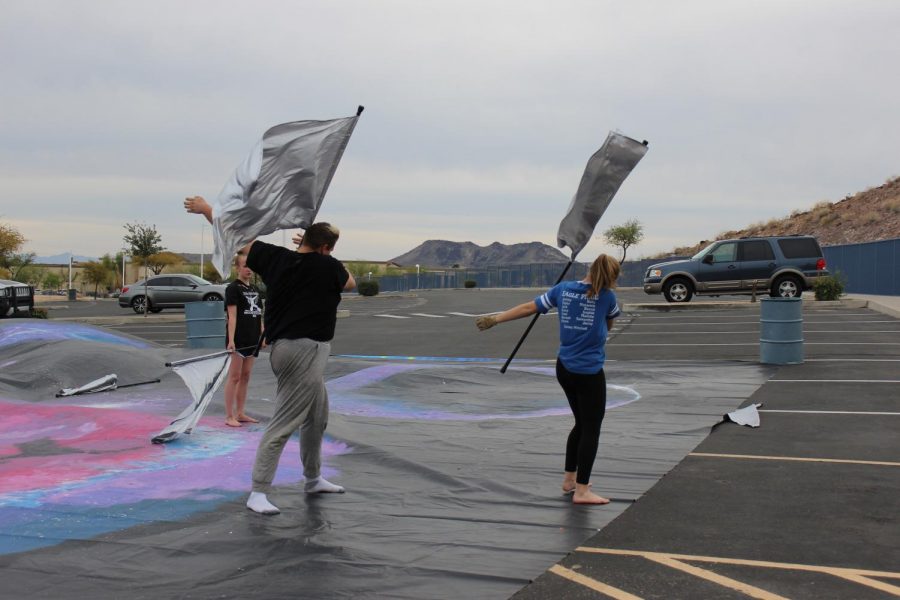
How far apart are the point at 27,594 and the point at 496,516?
2.61 m

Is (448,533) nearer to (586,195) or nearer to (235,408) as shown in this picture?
(586,195)

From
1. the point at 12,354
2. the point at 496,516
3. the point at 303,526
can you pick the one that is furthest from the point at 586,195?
the point at 12,354

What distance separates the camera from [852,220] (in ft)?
176

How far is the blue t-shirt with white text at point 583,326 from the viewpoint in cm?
544

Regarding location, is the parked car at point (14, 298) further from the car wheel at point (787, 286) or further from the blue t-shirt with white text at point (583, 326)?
the blue t-shirt with white text at point (583, 326)

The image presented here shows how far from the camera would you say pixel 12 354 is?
10.1 metres

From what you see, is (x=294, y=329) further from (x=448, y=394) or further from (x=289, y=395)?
(x=448, y=394)

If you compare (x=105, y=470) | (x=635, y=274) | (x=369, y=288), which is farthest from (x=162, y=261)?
(x=105, y=470)

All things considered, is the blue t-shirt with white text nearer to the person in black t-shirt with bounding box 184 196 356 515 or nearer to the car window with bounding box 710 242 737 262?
the person in black t-shirt with bounding box 184 196 356 515

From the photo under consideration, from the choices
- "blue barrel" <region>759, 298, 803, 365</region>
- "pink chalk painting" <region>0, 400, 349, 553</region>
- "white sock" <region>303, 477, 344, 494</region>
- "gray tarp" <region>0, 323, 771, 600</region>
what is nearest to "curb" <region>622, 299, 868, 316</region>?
"blue barrel" <region>759, 298, 803, 365</region>

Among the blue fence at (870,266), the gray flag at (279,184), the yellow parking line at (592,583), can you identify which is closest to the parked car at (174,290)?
the blue fence at (870,266)

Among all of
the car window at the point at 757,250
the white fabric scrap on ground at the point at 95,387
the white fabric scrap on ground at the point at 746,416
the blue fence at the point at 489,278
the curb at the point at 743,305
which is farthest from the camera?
the blue fence at the point at 489,278

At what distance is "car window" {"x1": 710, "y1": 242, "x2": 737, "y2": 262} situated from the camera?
25578 mm

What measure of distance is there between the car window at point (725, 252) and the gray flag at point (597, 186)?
19997 mm
